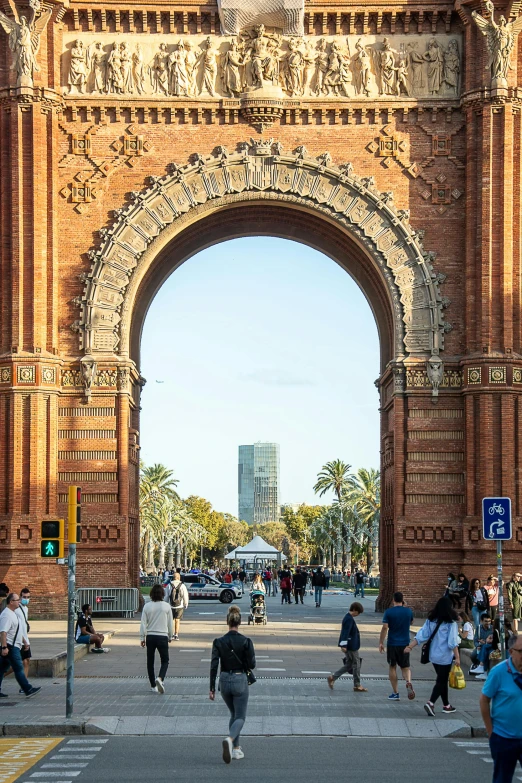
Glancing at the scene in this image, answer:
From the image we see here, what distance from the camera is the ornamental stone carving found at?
33.9m

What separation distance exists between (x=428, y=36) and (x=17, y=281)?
1275 centimetres

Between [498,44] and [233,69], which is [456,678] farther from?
[233,69]

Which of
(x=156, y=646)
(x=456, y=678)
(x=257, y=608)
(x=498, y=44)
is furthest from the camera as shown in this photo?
(x=498, y=44)

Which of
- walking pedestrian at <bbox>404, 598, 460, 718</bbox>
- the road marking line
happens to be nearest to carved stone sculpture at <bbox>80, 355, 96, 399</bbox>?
walking pedestrian at <bbox>404, 598, 460, 718</bbox>

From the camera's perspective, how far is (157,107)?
1351 inches

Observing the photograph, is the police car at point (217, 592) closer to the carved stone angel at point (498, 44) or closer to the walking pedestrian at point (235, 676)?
the carved stone angel at point (498, 44)

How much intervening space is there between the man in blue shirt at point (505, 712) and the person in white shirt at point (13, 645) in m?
10.3

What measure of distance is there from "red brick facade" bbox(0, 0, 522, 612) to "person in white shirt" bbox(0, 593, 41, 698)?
43.7ft

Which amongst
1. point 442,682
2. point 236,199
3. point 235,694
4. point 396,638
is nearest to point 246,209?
point 236,199

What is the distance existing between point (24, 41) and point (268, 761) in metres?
24.0

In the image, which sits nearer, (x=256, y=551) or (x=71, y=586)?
(x=71, y=586)

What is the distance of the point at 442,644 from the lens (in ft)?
56.9

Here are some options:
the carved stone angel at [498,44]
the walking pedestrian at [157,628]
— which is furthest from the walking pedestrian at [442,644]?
the carved stone angel at [498,44]

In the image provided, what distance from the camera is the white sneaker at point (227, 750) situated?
13.6 m
